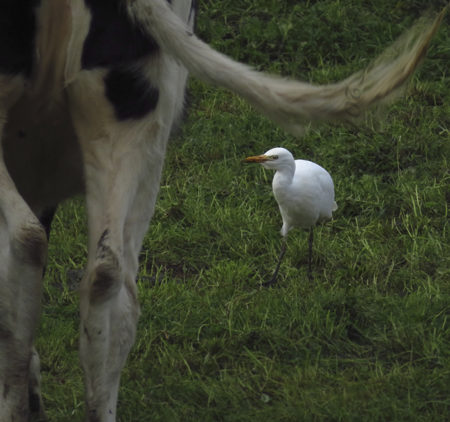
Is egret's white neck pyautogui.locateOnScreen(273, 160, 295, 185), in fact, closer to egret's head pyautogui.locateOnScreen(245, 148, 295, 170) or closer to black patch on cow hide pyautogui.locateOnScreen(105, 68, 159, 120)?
egret's head pyautogui.locateOnScreen(245, 148, 295, 170)

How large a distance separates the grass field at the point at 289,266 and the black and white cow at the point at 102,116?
1.08 ft

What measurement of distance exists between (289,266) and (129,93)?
8.31 ft

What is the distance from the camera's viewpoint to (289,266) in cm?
570

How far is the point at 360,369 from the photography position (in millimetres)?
4648

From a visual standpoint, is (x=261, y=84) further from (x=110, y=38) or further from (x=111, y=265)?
(x=111, y=265)

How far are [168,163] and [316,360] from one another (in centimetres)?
237

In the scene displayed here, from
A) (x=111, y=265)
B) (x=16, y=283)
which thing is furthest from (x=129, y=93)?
(x=16, y=283)

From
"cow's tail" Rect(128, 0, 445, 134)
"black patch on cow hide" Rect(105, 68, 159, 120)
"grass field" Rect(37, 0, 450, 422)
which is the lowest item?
"grass field" Rect(37, 0, 450, 422)

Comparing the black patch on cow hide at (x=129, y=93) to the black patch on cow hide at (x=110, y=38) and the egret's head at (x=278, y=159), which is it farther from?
the egret's head at (x=278, y=159)

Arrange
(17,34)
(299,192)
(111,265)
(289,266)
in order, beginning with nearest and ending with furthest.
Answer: (17,34)
(111,265)
(289,266)
(299,192)

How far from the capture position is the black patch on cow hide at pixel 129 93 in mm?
3275

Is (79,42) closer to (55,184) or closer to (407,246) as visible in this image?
(55,184)

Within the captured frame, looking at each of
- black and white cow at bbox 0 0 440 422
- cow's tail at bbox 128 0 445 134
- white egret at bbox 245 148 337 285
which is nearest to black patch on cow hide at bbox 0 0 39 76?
black and white cow at bbox 0 0 440 422

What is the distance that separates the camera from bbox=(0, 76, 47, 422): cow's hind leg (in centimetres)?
322
